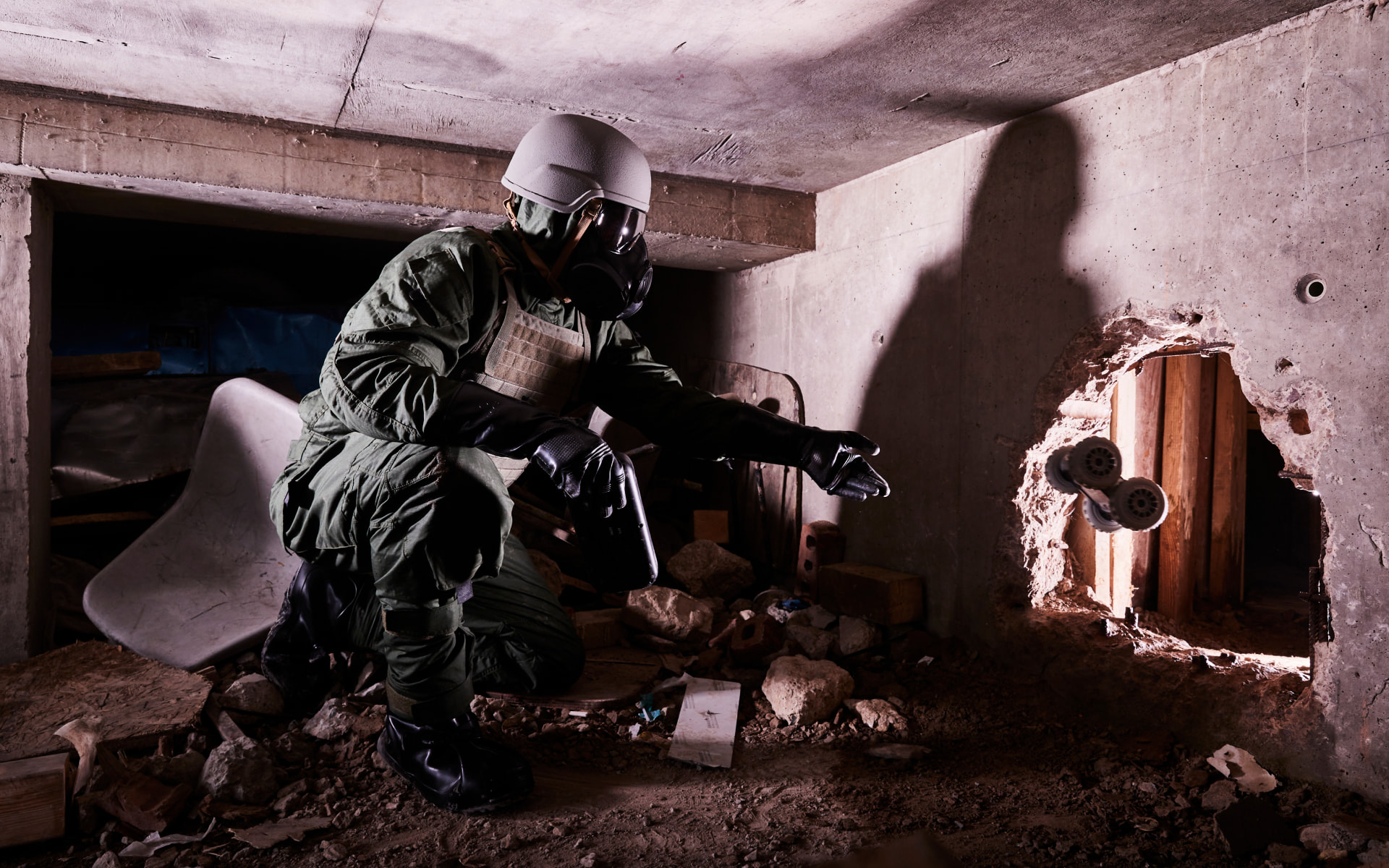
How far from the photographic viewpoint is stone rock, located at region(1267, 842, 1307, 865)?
1.96 m

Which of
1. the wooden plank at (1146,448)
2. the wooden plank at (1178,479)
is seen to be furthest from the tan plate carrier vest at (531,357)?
the wooden plank at (1178,479)

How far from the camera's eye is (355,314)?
2189mm

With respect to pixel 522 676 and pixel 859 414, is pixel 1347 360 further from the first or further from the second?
pixel 522 676

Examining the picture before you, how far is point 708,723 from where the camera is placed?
2.79m

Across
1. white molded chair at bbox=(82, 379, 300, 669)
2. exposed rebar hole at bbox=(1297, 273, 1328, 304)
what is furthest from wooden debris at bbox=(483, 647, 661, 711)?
exposed rebar hole at bbox=(1297, 273, 1328, 304)

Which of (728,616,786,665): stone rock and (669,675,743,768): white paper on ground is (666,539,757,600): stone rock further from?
(669,675,743,768): white paper on ground

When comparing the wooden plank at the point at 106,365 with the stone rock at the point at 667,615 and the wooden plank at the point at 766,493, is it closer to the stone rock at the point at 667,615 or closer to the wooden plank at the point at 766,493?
the stone rock at the point at 667,615

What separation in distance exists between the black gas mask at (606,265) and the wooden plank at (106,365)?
10.1 feet

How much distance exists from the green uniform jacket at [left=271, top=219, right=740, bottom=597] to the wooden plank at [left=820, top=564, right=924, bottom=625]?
1.28m

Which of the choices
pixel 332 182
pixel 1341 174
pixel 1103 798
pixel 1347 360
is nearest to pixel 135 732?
pixel 332 182

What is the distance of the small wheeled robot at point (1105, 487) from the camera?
112 inches

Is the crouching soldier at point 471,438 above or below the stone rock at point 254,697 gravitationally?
above

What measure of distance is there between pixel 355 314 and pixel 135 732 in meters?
1.44

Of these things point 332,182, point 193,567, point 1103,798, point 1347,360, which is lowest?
point 1103,798
